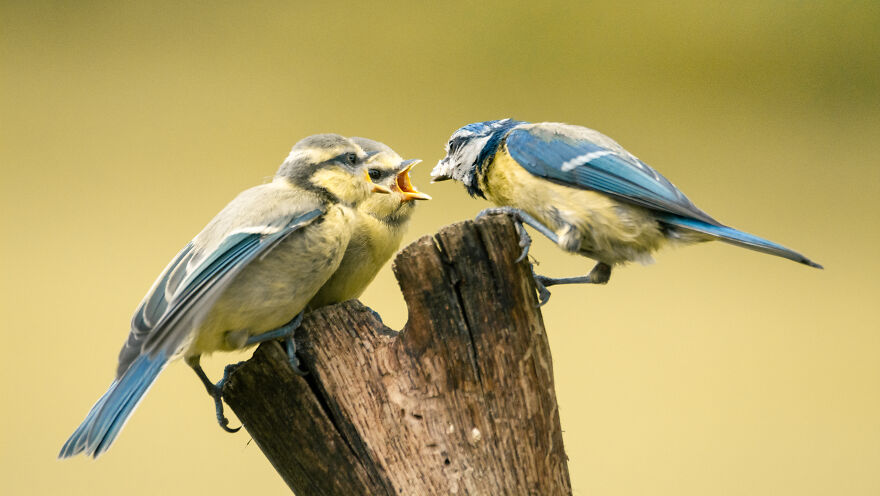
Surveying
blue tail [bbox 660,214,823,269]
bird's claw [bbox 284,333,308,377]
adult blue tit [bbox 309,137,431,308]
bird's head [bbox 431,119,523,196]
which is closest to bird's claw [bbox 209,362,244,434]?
bird's claw [bbox 284,333,308,377]

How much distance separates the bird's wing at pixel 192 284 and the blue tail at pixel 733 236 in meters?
0.70

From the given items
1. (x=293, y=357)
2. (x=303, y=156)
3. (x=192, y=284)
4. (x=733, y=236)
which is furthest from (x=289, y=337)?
(x=733, y=236)

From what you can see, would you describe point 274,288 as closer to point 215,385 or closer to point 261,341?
point 261,341

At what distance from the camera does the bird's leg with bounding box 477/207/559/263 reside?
4.86 ft

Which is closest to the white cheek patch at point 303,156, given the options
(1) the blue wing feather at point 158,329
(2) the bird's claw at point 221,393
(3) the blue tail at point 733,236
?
(1) the blue wing feather at point 158,329

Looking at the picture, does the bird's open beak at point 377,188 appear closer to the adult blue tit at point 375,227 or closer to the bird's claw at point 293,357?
the adult blue tit at point 375,227

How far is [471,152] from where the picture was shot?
189 cm

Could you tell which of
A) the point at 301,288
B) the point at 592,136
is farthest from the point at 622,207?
the point at 301,288

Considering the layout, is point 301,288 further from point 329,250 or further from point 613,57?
point 613,57

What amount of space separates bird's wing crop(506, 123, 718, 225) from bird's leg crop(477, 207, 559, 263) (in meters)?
0.11

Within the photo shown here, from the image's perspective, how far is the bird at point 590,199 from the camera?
5.56 feet

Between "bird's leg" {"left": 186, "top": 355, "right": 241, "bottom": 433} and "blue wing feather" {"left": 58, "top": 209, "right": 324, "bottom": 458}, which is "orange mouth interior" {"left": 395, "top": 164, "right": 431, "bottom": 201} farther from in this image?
"bird's leg" {"left": 186, "top": 355, "right": 241, "bottom": 433}

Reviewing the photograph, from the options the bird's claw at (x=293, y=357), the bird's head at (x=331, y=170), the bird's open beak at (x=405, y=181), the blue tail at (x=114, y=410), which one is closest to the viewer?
the blue tail at (x=114, y=410)

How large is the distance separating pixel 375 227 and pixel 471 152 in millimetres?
258
